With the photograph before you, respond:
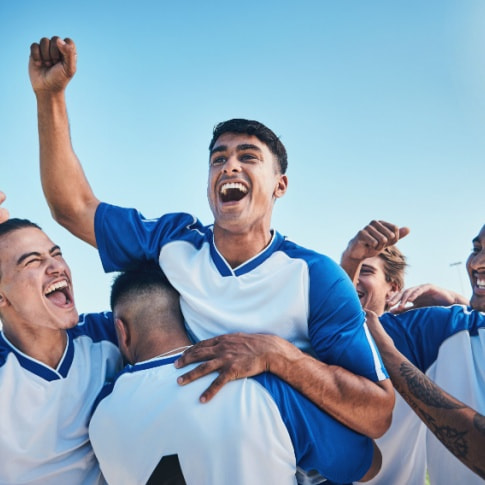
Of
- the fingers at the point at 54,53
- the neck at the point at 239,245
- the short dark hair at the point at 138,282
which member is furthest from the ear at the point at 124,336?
the fingers at the point at 54,53

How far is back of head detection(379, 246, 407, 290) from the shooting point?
221 inches

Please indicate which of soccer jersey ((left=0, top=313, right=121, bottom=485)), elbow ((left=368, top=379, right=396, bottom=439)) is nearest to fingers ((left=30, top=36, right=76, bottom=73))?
soccer jersey ((left=0, top=313, right=121, bottom=485))

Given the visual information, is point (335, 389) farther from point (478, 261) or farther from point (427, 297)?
point (427, 297)

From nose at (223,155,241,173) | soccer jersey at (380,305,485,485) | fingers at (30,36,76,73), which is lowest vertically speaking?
soccer jersey at (380,305,485,485)

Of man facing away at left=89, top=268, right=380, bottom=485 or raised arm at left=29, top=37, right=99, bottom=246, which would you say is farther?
raised arm at left=29, top=37, right=99, bottom=246

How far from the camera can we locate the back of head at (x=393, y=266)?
5.62 m

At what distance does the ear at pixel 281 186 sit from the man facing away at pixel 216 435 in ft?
4.81

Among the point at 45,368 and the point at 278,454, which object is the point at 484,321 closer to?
the point at 278,454

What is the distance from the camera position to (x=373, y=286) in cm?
540

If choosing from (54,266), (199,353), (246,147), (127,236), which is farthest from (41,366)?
(246,147)

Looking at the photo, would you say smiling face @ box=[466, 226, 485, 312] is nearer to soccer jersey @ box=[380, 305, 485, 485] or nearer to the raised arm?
soccer jersey @ box=[380, 305, 485, 485]

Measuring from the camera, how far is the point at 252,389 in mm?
2775

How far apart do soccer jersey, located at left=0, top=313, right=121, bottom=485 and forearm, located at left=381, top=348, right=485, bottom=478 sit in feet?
6.15

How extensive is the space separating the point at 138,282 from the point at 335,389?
1.44 m
